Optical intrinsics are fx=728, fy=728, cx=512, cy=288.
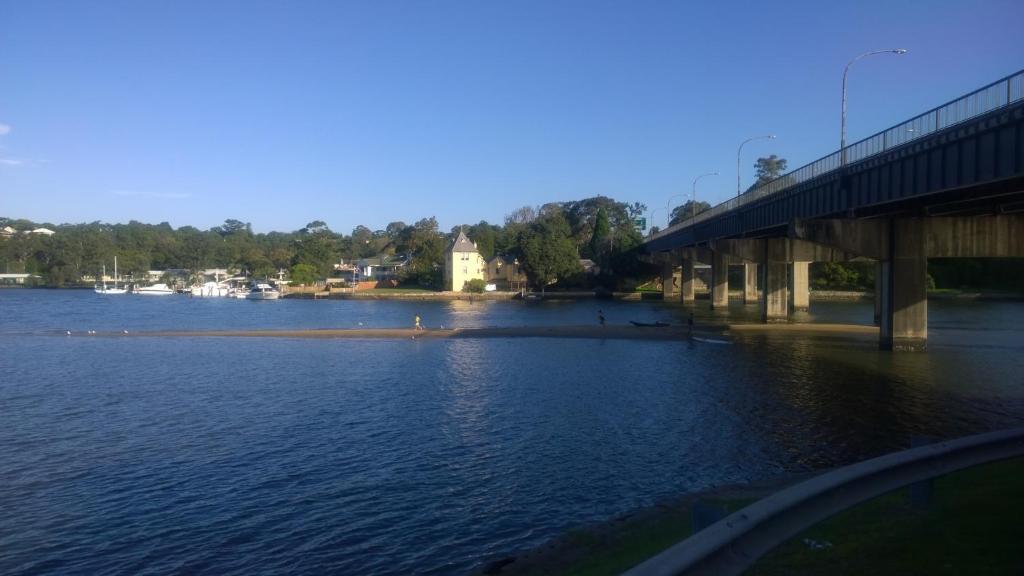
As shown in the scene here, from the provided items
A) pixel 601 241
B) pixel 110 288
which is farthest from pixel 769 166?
pixel 110 288

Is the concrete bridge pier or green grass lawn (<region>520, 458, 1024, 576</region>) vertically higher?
the concrete bridge pier

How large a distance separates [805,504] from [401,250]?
171617mm

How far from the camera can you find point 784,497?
7.14 metres

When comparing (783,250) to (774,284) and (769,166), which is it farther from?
(769,166)

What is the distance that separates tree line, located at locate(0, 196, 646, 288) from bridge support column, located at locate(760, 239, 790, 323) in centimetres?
5673

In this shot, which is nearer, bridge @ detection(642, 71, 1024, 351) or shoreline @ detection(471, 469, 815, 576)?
shoreline @ detection(471, 469, 815, 576)

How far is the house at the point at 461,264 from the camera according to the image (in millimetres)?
129125

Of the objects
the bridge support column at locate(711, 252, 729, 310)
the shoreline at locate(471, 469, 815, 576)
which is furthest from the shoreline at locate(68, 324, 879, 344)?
the shoreline at locate(471, 469, 815, 576)

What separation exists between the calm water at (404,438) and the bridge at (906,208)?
15.8 feet

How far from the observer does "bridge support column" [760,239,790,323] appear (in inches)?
2539

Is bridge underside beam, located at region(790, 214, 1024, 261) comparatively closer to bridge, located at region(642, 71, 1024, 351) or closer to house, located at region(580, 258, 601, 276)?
bridge, located at region(642, 71, 1024, 351)

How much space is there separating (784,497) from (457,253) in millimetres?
122757

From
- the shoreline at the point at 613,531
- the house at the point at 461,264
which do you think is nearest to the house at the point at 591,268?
the house at the point at 461,264

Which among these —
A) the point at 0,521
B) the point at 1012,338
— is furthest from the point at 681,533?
the point at 1012,338
